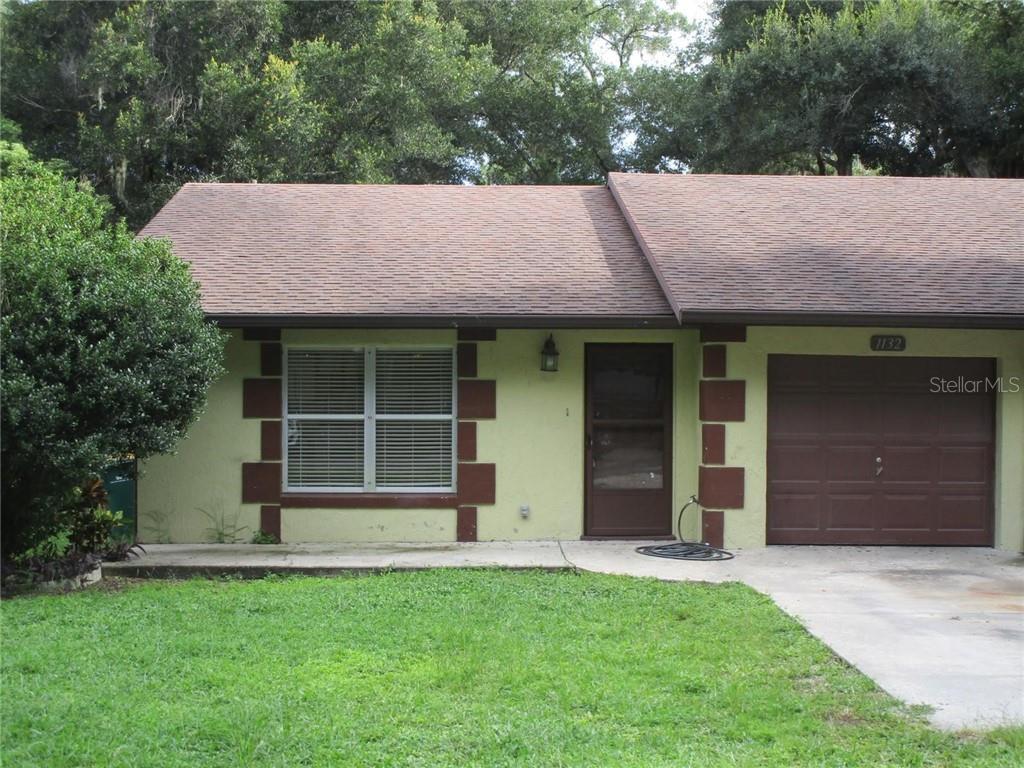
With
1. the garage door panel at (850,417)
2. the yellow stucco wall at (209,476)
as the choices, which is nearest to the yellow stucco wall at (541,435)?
the garage door panel at (850,417)

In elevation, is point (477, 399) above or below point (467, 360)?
below

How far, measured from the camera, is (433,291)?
10.3 meters

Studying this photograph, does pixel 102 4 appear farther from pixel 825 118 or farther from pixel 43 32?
pixel 825 118

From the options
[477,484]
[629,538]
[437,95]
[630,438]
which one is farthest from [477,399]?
[437,95]

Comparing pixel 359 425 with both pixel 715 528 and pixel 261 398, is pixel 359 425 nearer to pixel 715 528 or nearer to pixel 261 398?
pixel 261 398

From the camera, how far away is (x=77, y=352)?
7578 millimetres

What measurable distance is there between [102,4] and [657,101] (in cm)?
1323

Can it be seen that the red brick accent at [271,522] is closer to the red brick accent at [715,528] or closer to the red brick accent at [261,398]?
the red brick accent at [261,398]

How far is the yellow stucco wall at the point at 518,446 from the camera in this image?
10.2m

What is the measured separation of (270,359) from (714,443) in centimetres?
453

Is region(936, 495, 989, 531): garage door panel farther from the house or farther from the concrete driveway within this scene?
A: the concrete driveway

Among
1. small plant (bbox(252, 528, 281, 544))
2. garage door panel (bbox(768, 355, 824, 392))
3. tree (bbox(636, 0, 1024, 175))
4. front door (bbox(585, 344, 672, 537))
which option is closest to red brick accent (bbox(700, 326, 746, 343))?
garage door panel (bbox(768, 355, 824, 392))

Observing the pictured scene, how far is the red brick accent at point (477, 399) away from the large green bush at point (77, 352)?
2688 millimetres

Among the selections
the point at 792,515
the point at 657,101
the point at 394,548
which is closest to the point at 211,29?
the point at 657,101
